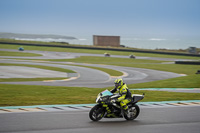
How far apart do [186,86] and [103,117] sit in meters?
16.6

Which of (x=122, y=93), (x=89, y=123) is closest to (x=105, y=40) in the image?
(x=122, y=93)

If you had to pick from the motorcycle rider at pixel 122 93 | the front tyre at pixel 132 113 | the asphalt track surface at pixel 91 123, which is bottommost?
the asphalt track surface at pixel 91 123

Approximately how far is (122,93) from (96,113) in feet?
4.69

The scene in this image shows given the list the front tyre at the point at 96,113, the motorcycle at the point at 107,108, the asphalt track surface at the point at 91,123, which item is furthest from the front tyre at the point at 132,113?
the front tyre at the point at 96,113

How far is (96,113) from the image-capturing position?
12.8 meters

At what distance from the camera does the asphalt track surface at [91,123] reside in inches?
460

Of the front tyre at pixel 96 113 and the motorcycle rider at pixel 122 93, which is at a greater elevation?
the motorcycle rider at pixel 122 93

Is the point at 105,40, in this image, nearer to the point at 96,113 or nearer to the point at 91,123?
the point at 96,113

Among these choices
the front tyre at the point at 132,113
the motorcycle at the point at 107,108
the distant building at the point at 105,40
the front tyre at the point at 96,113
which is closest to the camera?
the motorcycle at the point at 107,108

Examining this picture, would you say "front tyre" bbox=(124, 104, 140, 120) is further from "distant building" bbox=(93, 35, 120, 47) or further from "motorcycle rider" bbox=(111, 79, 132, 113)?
"distant building" bbox=(93, 35, 120, 47)

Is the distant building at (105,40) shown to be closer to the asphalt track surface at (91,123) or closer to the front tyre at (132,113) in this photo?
the asphalt track surface at (91,123)

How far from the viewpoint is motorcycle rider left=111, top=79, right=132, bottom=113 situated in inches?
510

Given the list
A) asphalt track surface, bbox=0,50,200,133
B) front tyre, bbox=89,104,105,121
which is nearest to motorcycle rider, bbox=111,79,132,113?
asphalt track surface, bbox=0,50,200,133

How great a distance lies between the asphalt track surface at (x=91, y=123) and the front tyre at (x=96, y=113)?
0.23 metres
